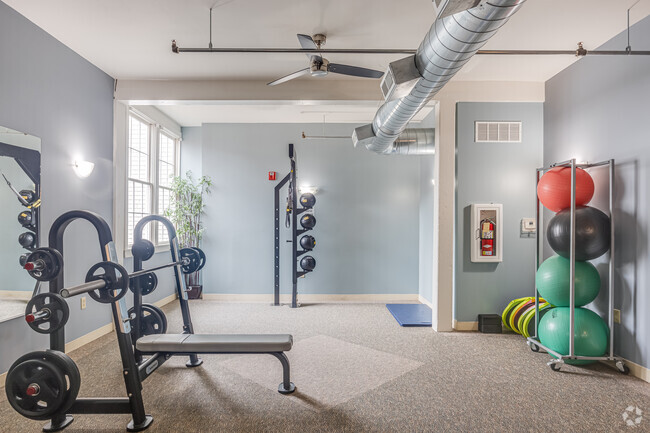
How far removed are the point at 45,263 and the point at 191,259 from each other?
140 cm

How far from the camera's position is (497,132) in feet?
14.6

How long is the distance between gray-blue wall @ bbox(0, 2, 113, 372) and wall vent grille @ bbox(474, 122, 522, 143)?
4.73 metres

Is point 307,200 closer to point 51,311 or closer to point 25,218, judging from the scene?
point 25,218

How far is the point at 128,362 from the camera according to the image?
93.0 inches

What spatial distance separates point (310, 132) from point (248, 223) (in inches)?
79.0

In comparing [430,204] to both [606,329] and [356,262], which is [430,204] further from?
[606,329]

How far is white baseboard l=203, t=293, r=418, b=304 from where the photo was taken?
6.16 m

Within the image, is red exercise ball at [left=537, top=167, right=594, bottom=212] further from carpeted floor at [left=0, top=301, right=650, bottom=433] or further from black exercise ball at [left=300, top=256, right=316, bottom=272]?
black exercise ball at [left=300, top=256, right=316, bottom=272]

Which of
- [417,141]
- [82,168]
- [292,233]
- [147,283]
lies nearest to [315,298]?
[292,233]

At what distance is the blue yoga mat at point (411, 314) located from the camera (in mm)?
4766

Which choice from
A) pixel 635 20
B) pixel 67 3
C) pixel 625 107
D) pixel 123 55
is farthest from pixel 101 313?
pixel 635 20

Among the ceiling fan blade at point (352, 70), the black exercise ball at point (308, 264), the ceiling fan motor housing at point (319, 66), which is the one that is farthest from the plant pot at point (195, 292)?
the ceiling fan blade at point (352, 70)

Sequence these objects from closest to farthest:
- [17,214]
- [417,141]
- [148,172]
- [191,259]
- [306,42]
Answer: [306,42]
[17,214]
[191,259]
[417,141]
[148,172]

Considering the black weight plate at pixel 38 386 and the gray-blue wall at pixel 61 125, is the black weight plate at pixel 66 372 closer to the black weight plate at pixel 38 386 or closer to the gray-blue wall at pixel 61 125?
the black weight plate at pixel 38 386
